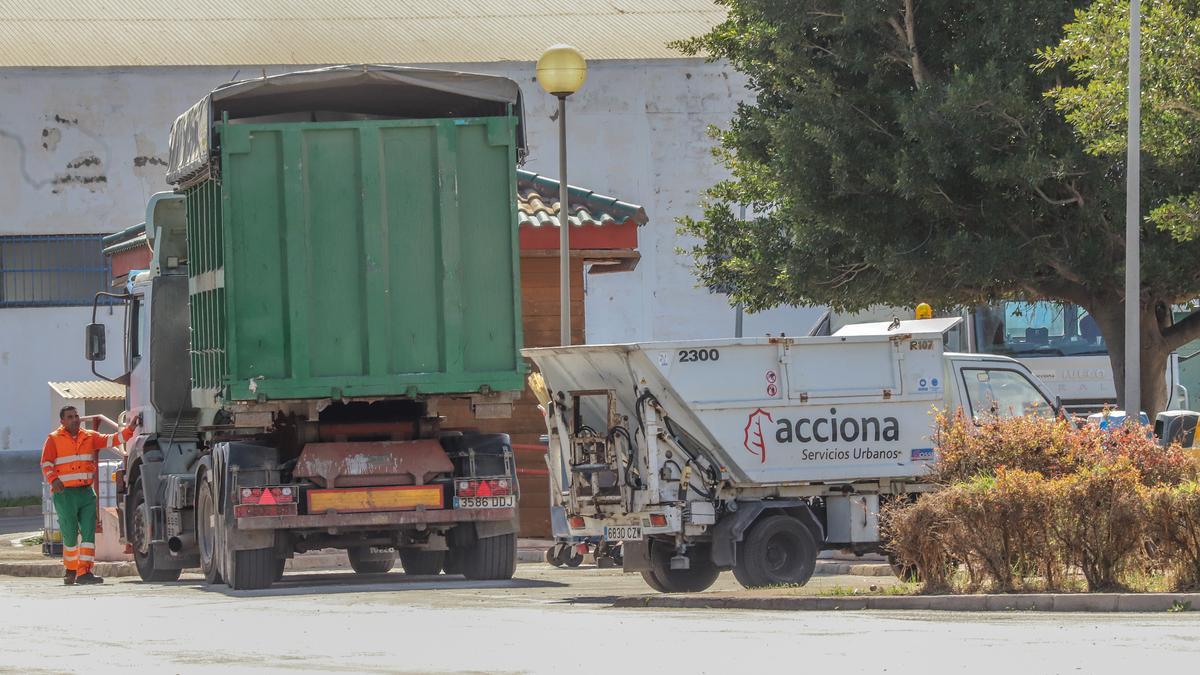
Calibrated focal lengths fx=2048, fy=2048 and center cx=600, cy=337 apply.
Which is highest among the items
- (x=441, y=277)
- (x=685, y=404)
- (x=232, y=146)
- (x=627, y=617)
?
(x=232, y=146)

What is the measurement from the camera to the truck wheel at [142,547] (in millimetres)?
19156

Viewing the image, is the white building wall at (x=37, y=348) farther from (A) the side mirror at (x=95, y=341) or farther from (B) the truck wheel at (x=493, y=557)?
(B) the truck wheel at (x=493, y=557)

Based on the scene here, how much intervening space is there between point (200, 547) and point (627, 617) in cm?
570

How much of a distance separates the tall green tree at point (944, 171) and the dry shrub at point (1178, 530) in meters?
10.7

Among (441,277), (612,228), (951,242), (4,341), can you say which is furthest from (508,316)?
(4,341)

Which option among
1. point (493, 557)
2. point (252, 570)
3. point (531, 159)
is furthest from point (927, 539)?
point (531, 159)

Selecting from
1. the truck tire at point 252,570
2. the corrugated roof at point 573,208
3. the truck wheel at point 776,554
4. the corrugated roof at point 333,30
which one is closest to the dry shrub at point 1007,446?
the truck wheel at point 776,554

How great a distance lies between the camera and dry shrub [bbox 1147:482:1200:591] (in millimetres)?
13250

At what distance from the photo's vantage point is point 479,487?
1673cm

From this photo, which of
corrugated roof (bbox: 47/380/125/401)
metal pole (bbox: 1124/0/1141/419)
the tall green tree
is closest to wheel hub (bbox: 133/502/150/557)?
corrugated roof (bbox: 47/380/125/401)

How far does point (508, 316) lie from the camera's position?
16.7 m

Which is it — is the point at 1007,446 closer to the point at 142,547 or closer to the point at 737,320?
the point at 142,547

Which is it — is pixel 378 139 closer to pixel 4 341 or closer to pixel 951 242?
pixel 951 242

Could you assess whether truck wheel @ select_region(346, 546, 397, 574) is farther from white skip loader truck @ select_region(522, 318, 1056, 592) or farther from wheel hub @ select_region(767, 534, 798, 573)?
wheel hub @ select_region(767, 534, 798, 573)
